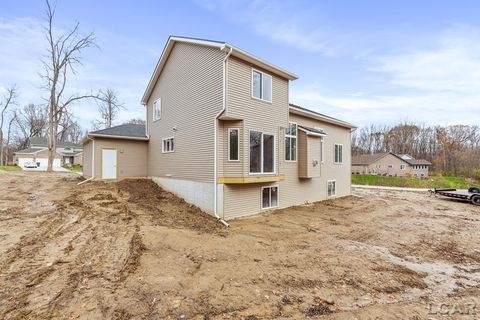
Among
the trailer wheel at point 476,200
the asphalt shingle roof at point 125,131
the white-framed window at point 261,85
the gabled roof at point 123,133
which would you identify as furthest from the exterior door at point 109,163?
the trailer wheel at point 476,200

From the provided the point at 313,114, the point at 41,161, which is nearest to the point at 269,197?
the point at 313,114

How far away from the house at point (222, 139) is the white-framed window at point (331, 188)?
159 millimetres

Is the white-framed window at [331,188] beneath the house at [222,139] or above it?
beneath

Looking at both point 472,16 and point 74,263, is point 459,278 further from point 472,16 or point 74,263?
point 472,16

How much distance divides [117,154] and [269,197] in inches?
366

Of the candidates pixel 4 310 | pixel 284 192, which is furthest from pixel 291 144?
pixel 4 310

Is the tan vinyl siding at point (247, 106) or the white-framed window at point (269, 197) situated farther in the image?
the white-framed window at point (269, 197)

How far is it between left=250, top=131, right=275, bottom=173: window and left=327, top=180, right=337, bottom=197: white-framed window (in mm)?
6510

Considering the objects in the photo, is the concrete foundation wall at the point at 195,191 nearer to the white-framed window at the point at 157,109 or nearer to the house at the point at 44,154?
the white-framed window at the point at 157,109

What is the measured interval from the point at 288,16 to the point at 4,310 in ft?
46.7

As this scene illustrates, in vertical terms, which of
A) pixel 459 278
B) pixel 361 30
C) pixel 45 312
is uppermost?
pixel 361 30

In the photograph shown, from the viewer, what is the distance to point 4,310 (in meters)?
3.28

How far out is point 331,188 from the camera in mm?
15555

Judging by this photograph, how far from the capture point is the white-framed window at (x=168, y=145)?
12430mm
